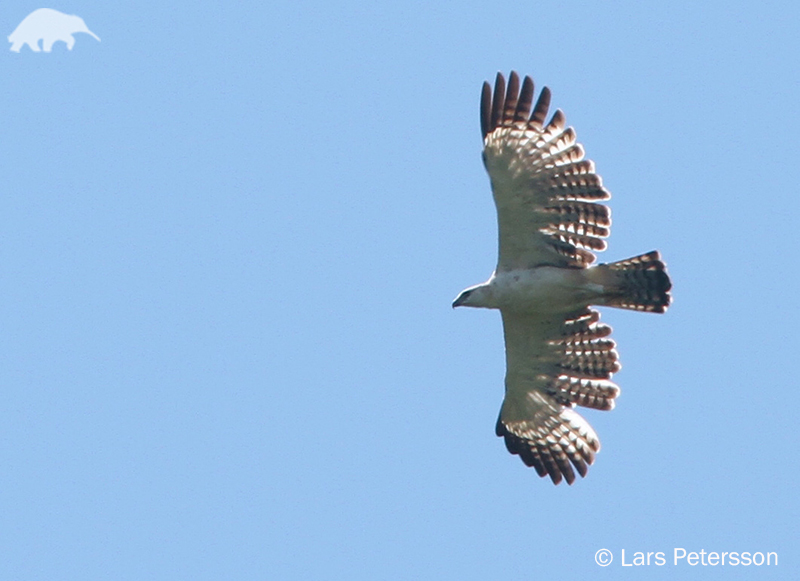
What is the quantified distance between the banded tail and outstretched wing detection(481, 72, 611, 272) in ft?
1.23

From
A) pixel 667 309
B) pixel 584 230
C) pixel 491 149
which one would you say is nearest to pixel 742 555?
pixel 667 309

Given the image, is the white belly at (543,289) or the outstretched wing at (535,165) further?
the white belly at (543,289)

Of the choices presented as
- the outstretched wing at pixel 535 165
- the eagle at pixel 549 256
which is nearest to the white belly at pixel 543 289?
the eagle at pixel 549 256

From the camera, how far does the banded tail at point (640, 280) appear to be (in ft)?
41.9

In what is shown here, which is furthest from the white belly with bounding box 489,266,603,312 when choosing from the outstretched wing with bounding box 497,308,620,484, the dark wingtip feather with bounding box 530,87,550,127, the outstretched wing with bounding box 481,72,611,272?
the dark wingtip feather with bounding box 530,87,550,127

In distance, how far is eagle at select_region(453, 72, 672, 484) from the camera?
12.5 metres

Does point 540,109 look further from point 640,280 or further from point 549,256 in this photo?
point 640,280

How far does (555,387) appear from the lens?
45.9ft

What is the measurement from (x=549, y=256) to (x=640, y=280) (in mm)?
875

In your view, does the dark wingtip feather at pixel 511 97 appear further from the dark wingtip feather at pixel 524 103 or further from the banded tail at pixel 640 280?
the banded tail at pixel 640 280

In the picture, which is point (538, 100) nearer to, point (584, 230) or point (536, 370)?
point (584, 230)

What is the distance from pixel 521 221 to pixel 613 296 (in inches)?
44.7

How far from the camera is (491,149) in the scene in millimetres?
Answer: 12438

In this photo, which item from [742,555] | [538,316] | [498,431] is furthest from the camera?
[498,431]
